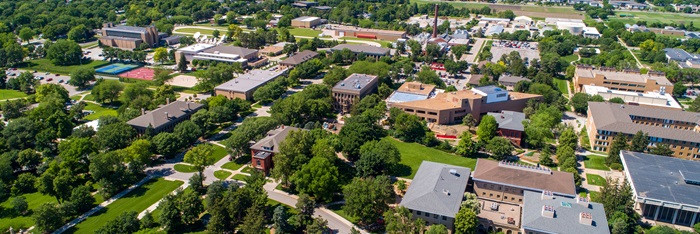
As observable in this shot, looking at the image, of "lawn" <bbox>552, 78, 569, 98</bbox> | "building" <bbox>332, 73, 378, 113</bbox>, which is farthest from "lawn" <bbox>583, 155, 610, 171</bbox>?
"building" <bbox>332, 73, 378, 113</bbox>

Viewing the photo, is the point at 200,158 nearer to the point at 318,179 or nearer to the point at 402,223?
the point at 318,179

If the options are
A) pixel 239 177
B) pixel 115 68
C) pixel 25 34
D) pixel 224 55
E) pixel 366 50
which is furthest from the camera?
pixel 25 34

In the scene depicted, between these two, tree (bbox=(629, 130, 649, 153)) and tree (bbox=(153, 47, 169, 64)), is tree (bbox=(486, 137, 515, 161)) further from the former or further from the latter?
tree (bbox=(153, 47, 169, 64))

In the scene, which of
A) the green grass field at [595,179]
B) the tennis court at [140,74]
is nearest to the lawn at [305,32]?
the tennis court at [140,74]

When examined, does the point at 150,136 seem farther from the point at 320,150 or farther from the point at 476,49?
the point at 476,49

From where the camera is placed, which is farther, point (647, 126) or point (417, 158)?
point (647, 126)

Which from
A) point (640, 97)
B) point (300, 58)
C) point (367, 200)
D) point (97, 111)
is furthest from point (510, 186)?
point (300, 58)

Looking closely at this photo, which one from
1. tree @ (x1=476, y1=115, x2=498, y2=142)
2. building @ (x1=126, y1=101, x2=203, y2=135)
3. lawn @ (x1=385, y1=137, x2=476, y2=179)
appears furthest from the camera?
tree @ (x1=476, y1=115, x2=498, y2=142)

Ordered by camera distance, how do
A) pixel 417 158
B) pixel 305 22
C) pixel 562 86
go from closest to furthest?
pixel 417 158 < pixel 562 86 < pixel 305 22
